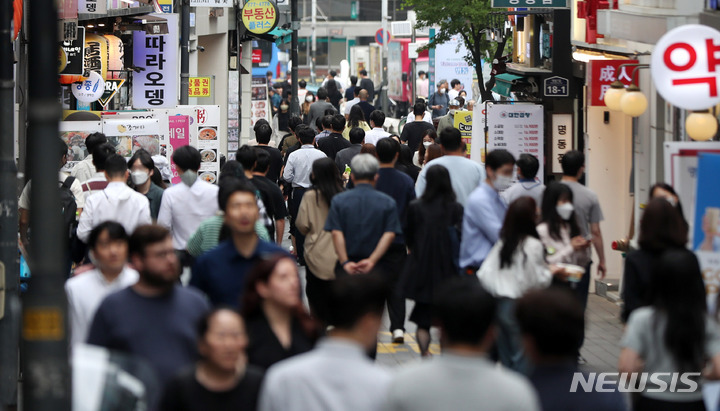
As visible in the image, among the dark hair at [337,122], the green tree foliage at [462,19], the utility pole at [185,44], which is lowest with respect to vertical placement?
the dark hair at [337,122]

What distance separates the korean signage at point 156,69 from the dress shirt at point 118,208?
33.9 feet

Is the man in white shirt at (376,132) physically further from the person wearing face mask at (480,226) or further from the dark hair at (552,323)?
the dark hair at (552,323)

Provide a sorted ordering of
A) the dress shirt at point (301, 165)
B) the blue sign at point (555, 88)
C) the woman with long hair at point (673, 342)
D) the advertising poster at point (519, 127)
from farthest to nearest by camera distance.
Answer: the advertising poster at point (519, 127) < the blue sign at point (555, 88) < the dress shirt at point (301, 165) < the woman with long hair at point (673, 342)

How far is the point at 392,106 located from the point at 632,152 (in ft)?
117

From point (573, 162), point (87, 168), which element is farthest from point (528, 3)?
point (87, 168)

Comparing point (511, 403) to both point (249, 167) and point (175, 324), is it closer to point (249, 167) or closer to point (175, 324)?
point (175, 324)

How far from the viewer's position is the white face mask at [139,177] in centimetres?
1021

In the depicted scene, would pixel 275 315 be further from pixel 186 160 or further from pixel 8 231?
pixel 186 160

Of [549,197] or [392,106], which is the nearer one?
[549,197]

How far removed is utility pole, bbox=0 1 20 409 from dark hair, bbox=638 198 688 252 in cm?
414

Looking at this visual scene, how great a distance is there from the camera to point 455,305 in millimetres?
4336

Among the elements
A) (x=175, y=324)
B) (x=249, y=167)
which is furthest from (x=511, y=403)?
(x=249, y=167)

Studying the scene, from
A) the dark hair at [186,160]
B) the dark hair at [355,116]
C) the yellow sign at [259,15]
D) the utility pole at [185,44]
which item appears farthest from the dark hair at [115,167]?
the yellow sign at [259,15]

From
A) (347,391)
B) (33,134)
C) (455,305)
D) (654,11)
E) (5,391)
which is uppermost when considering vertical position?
(654,11)
